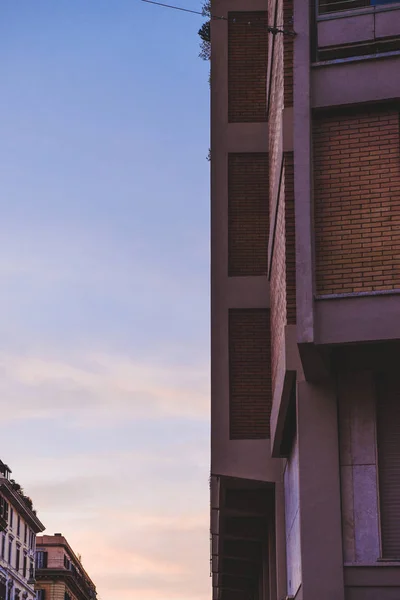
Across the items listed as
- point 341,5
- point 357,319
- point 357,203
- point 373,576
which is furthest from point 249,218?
point 373,576

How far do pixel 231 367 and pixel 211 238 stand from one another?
2.86m

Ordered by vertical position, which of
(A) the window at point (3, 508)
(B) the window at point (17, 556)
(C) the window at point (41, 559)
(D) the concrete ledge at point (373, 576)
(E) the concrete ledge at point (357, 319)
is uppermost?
(C) the window at point (41, 559)

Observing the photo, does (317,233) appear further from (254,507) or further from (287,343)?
(254,507)

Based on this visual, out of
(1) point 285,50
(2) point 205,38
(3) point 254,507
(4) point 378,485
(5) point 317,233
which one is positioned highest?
(2) point 205,38

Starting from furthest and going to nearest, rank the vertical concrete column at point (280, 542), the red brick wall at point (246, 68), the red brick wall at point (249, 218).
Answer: the red brick wall at point (246, 68), the red brick wall at point (249, 218), the vertical concrete column at point (280, 542)

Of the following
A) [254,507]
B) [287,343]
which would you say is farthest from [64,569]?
[287,343]

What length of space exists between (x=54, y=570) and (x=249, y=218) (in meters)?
91.2

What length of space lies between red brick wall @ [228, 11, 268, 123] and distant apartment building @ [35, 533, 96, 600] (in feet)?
297

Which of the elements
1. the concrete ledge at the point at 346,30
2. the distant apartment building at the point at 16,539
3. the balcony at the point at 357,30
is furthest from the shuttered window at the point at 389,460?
the distant apartment building at the point at 16,539

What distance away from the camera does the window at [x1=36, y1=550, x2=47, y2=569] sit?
111m

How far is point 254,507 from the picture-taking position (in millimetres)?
25781

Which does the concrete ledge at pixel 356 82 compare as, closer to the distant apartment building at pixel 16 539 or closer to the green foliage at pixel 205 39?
the green foliage at pixel 205 39

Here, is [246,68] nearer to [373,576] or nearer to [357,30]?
[357,30]

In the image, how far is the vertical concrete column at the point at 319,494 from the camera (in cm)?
1597
